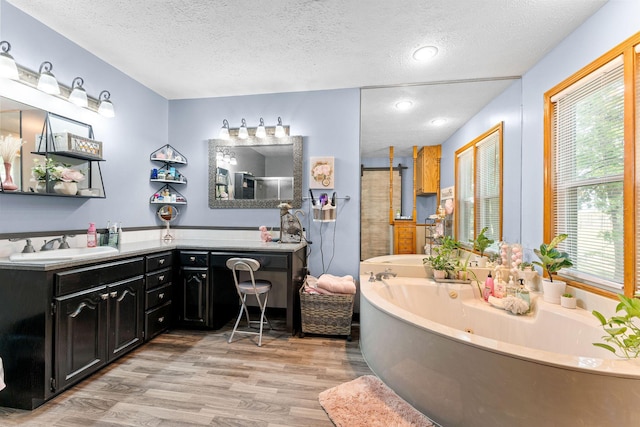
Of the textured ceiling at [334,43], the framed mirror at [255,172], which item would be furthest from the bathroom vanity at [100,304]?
the textured ceiling at [334,43]

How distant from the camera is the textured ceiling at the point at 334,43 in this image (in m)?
1.76

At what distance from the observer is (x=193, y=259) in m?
2.50

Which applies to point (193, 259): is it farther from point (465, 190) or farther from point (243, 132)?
point (465, 190)

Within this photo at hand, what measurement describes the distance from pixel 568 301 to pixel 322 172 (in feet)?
7.38

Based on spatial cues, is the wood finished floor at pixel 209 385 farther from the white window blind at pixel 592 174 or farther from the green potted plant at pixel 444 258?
the white window blind at pixel 592 174

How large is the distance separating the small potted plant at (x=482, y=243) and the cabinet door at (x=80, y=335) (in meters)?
3.06

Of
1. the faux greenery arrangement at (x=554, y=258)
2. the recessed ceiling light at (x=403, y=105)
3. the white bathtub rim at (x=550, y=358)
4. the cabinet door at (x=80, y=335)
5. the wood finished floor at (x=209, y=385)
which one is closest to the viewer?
the white bathtub rim at (x=550, y=358)

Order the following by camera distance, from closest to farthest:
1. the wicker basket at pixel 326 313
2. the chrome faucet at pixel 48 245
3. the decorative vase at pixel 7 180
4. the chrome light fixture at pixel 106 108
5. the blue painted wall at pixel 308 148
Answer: the decorative vase at pixel 7 180 → the chrome faucet at pixel 48 245 → the chrome light fixture at pixel 106 108 → the wicker basket at pixel 326 313 → the blue painted wall at pixel 308 148

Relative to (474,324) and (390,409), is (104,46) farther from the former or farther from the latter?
(474,324)

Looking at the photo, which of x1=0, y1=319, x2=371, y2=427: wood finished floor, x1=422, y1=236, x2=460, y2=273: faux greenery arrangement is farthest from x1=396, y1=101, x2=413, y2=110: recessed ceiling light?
x1=0, y1=319, x2=371, y2=427: wood finished floor

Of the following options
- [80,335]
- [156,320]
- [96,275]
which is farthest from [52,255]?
[156,320]

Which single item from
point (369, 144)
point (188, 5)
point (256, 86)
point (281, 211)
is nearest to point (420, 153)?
point (369, 144)

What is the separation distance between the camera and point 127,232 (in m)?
2.71

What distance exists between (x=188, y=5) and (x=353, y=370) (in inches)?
109
